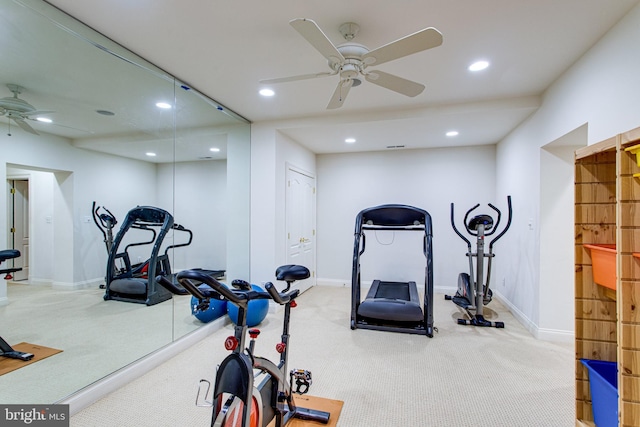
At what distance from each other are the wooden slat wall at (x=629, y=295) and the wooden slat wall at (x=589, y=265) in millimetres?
433

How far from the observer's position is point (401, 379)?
2592mm

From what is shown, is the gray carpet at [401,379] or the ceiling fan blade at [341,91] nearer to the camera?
the gray carpet at [401,379]

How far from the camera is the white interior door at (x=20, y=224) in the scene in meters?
2.12

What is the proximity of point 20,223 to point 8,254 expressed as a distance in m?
0.26

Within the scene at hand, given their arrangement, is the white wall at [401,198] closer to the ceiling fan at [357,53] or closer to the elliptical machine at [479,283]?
the elliptical machine at [479,283]

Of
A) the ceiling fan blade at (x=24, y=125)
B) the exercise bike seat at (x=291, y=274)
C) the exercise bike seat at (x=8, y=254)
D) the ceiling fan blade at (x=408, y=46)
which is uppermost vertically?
the ceiling fan blade at (x=408, y=46)

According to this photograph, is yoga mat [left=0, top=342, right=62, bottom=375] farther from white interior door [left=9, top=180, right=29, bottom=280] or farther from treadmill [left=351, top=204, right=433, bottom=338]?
treadmill [left=351, top=204, right=433, bottom=338]

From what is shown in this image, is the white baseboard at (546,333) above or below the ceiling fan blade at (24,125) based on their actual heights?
below

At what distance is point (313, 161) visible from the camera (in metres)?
6.08

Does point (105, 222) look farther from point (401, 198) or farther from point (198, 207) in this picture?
point (401, 198)

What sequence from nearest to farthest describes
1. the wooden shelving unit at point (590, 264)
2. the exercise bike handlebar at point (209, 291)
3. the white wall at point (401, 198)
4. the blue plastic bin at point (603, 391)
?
1. the exercise bike handlebar at point (209, 291)
2. the blue plastic bin at point (603, 391)
3. the wooden shelving unit at point (590, 264)
4. the white wall at point (401, 198)

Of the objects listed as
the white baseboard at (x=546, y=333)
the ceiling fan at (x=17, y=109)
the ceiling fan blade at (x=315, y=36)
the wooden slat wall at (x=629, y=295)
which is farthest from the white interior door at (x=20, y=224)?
the white baseboard at (x=546, y=333)

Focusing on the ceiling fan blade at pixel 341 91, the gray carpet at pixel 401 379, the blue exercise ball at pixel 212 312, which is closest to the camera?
the gray carpet at pixel 401 379

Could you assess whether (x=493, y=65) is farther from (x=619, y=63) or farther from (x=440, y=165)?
(x=440, y=165)
